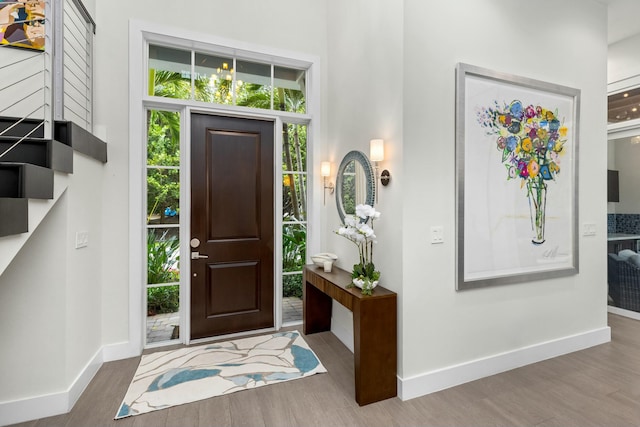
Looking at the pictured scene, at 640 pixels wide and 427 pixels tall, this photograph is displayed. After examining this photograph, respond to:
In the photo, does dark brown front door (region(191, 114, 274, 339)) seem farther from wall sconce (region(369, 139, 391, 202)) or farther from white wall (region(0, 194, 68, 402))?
wall sconce (region(369, 139, 391, 202))

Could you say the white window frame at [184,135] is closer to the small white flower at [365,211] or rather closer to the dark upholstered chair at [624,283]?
the small white flower at [365,211]

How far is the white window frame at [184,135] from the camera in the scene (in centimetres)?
280

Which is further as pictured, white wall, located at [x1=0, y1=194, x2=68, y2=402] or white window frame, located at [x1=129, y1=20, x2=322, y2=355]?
white window frame, located at [x1=129, y1=20, x2=322, y2=355]

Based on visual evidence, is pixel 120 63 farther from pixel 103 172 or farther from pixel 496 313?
pixel 496 313

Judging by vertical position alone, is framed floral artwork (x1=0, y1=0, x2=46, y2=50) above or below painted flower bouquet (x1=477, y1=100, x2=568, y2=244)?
above

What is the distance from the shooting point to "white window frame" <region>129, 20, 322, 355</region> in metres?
2.80

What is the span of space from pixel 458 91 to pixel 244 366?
108 inches

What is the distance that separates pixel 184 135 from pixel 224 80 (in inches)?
28.4

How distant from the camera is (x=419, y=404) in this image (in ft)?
6.93

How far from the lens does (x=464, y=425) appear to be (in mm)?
1901

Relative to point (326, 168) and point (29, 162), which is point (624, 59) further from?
point (29, 162)

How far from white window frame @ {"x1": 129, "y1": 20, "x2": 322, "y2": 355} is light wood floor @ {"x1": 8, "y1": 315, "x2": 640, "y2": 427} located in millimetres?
698

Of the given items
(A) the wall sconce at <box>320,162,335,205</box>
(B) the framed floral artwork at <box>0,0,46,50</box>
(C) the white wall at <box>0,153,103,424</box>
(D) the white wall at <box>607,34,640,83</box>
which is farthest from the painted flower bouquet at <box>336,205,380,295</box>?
(D) the white wall at <box>607,34,640,83</box>

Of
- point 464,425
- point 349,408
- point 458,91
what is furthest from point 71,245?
point 458,91
